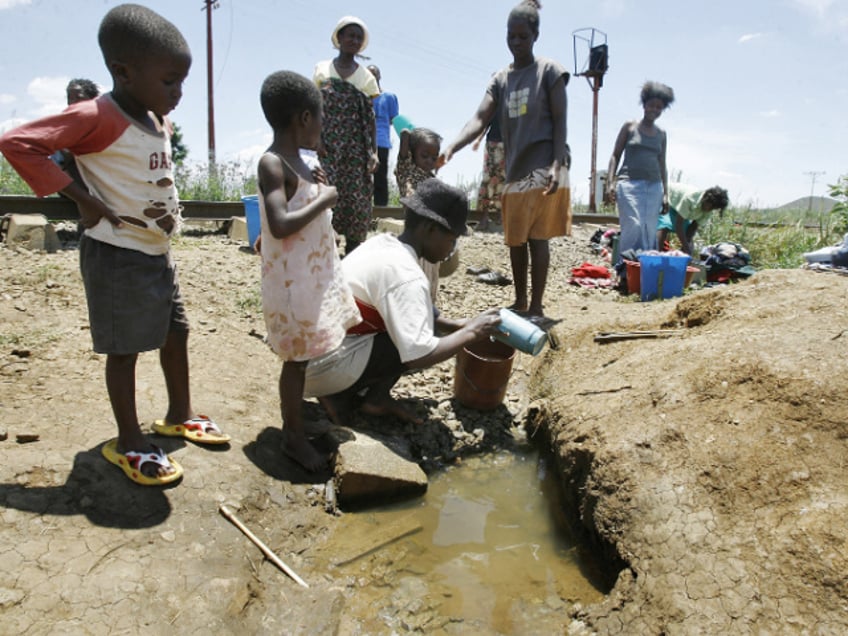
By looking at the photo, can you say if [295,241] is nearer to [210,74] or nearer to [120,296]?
[120,296]

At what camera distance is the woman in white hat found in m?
4.85

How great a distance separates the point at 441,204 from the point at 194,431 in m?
1.42

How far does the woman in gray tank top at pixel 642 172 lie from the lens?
238 inches

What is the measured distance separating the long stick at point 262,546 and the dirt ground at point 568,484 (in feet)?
0.08

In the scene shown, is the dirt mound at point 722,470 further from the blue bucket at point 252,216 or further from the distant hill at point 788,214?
the distant hill at point 788,214

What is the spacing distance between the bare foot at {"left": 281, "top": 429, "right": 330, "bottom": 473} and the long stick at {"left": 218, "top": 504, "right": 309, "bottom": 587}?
1.52 ft

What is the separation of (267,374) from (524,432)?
4.77 feet

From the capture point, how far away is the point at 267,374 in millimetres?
3633

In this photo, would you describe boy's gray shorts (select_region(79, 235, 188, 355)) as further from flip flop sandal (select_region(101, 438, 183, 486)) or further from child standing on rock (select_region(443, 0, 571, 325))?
child standing on rock (select_region(443, 0, 571, 325))

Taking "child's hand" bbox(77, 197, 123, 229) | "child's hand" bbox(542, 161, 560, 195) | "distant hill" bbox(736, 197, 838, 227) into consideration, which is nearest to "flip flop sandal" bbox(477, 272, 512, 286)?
"child's hand" bbox(542, 161, 560, 195)

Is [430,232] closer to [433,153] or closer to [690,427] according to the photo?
[690,427]

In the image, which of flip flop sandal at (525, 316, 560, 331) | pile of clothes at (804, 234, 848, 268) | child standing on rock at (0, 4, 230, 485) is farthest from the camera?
pile of clothes at (804, 234, 848, 268)

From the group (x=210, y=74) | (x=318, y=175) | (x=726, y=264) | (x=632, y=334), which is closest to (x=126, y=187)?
(x=318, y=175)

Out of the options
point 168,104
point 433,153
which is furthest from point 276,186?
point 433,153
